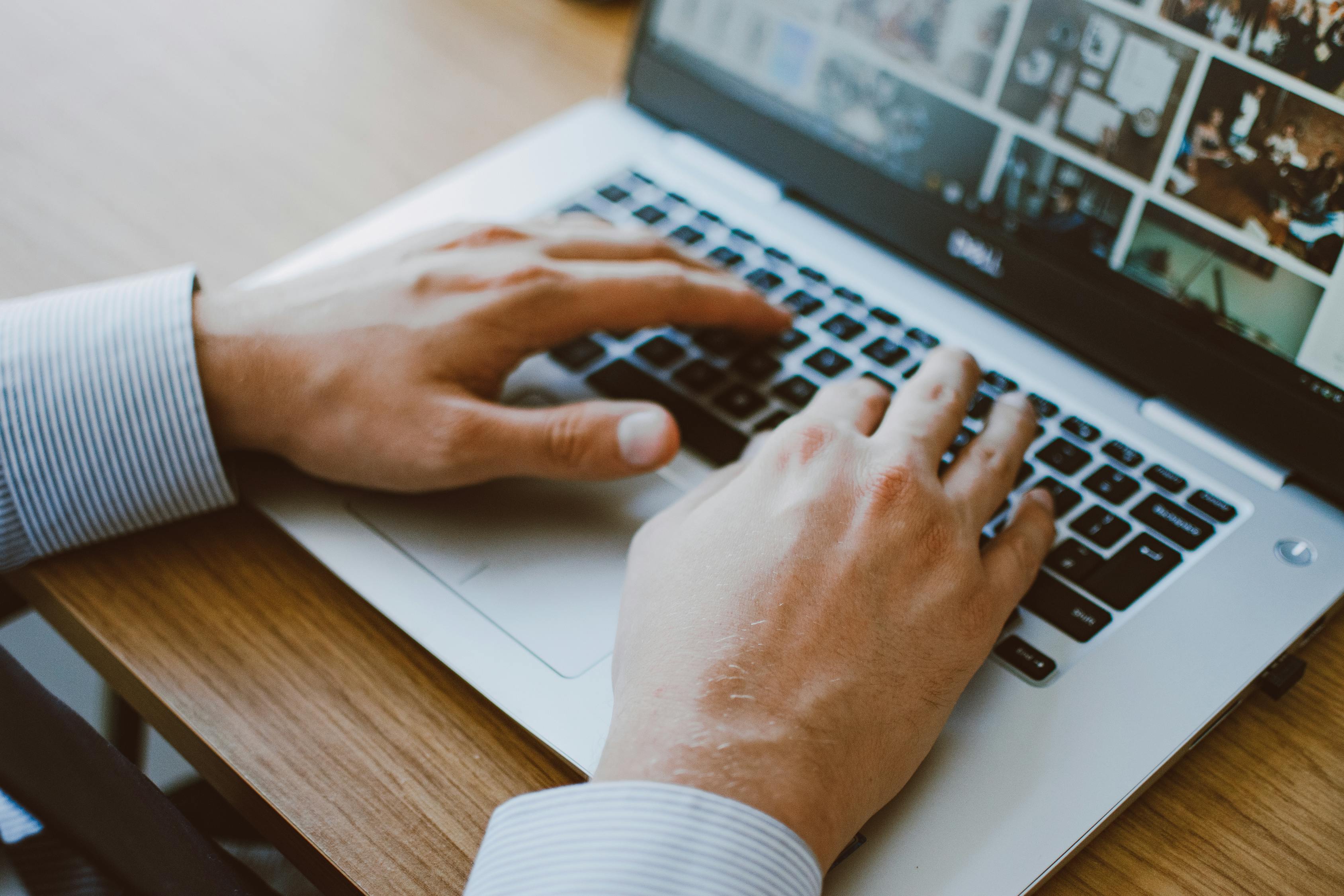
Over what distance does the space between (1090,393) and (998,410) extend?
0.33 feet

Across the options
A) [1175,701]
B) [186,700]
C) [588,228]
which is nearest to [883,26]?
[588,228]

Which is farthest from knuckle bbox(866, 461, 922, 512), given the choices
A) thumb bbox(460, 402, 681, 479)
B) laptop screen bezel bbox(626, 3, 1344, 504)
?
laptop screen bezel bbox(626, 3, 1344, 504)

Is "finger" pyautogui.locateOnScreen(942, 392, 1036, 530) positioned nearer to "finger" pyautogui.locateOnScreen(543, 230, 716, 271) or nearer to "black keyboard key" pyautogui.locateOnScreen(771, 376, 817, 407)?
"black keyboard key" pyautogui.locateOnScreen(771, 376, 817, 407)

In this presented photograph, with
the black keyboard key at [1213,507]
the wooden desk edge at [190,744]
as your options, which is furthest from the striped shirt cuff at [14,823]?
the black keyboard key at [1213,507]

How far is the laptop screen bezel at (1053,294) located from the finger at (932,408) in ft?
0.33

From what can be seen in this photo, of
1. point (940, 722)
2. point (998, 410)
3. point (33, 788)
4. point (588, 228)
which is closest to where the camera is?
point (33, 788)

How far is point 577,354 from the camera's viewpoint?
703 millimetres

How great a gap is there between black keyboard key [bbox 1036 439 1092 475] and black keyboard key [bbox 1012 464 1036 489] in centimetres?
1

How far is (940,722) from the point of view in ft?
1.64

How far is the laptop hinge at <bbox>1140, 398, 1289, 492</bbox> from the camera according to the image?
2.10 ft

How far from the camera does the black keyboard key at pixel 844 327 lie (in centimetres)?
71

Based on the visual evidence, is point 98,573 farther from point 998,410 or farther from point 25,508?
point 998,410

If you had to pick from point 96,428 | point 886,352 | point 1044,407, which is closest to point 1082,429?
point 1044,407

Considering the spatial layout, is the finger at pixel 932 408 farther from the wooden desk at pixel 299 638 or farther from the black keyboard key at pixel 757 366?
the wooden desk at pixel 299 638
